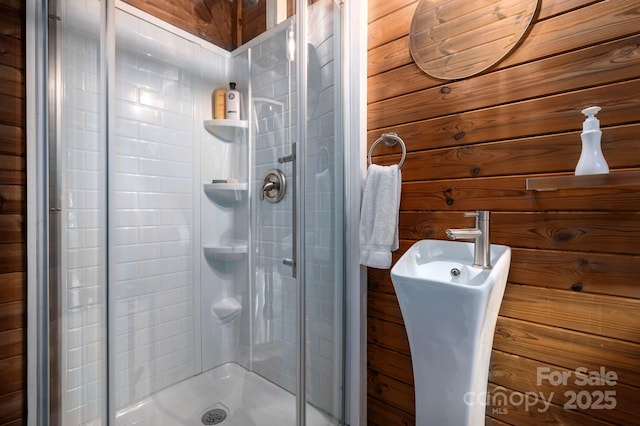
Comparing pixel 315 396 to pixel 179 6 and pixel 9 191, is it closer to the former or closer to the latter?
pixel 9 191

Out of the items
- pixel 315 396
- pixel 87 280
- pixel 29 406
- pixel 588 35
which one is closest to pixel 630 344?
pixel 588 35

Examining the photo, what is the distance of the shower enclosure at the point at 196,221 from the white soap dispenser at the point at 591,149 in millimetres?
814

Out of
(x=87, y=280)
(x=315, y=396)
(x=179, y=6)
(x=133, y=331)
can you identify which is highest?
(x=179, y=6)

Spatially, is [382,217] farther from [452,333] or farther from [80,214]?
[80,214]

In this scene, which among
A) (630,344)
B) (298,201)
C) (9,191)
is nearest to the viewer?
(630,344)

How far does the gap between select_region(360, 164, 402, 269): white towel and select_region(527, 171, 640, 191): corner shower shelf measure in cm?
45

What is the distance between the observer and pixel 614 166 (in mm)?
854

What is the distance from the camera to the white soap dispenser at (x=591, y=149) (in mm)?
809

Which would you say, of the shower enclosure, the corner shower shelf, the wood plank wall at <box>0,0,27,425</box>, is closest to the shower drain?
the shower enclosure

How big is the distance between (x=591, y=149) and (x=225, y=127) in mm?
1348

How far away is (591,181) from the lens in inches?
30.7

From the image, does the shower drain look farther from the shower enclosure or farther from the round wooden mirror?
the round wooden mirror

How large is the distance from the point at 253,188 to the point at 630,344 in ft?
4.50

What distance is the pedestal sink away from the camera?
82cm
